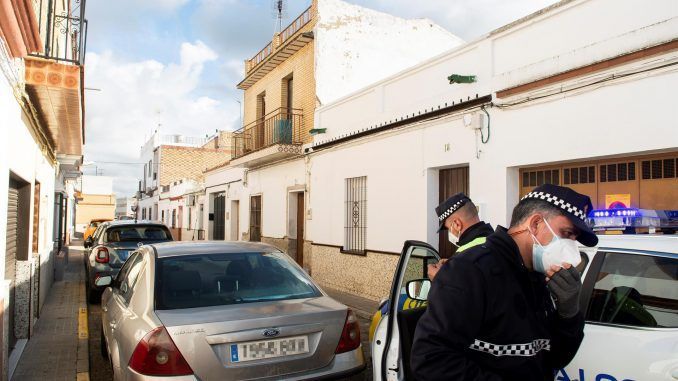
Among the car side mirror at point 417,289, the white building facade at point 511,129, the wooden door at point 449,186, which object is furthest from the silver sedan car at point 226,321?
the wooden door at point 449,186

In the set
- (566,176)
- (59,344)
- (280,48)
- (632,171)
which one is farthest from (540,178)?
(280,48)

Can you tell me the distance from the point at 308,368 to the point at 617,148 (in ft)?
14.2


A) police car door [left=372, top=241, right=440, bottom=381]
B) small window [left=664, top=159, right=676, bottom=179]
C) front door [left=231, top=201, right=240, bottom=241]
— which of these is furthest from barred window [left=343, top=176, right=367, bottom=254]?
front door [left=231, top=201, right=240, bottom=241]

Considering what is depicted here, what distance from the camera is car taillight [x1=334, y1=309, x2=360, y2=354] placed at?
3752mm

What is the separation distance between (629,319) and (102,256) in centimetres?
941

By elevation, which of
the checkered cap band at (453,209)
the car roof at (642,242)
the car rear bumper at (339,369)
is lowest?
the car rear bumper at (339,369)

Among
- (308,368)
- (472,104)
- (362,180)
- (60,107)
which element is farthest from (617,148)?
(60,107)

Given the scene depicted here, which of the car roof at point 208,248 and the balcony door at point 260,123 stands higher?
the balcony door at point 260,123

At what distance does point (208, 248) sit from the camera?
448 centimetres

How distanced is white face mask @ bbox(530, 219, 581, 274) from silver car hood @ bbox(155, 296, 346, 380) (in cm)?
205

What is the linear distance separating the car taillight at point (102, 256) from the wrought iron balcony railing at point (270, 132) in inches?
209

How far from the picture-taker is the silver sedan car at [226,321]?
10.8 feet

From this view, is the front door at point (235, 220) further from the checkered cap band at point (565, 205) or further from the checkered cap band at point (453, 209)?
the checkered cap band at point (565, 205)

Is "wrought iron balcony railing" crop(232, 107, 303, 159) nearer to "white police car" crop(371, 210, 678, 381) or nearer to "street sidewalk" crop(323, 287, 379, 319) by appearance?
"street sidewalk" crop(323, 287, 379, 319)
